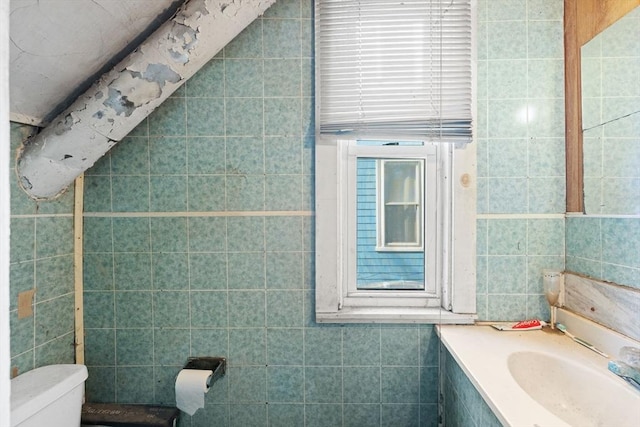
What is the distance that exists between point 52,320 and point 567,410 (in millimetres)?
2082

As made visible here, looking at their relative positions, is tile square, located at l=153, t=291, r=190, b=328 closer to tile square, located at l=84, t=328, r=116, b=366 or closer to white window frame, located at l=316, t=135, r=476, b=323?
tile square, located at l=84, t=328, r=116, b=366

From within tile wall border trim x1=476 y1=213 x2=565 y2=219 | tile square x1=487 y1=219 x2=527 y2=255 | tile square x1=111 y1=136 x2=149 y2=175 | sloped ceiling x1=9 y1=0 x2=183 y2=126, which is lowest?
tile square x1=487 y1=219 x2=527 y2=255

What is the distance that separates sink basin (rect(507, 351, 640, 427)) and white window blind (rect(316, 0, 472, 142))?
0.97 meters

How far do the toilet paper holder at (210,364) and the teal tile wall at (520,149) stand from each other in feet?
4.33

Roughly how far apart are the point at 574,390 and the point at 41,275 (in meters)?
2.13

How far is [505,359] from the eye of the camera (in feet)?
A: 3.84

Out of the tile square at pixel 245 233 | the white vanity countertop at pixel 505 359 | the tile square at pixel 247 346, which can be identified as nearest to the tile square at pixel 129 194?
the tile square at pixel 245 233

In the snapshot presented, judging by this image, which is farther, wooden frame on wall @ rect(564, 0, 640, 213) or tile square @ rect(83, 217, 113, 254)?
tile square @ rect(83, 217, 113, 254)

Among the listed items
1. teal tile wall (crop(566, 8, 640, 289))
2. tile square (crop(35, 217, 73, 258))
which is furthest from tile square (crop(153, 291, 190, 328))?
teal tile wall (crop(566, 8, 640, 289))

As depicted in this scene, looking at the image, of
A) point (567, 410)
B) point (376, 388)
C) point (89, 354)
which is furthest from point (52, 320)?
point (567, 410)

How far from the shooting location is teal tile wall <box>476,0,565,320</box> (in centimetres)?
147

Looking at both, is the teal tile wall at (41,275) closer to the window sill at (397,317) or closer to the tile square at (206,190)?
the tile square at (206,190)

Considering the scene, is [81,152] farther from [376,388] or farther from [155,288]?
[376,388]

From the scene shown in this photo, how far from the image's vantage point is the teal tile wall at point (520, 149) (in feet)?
4.83
